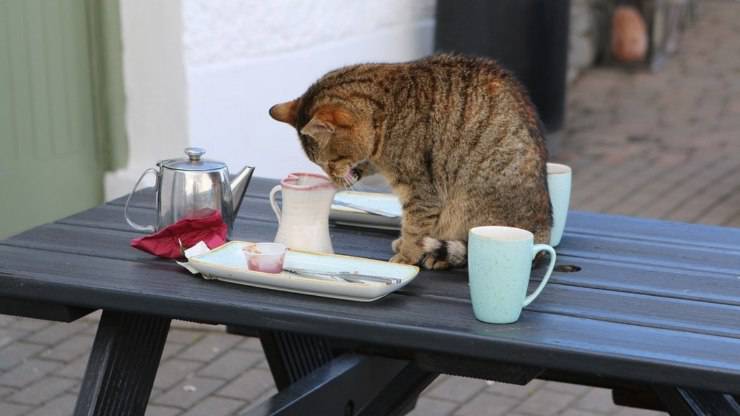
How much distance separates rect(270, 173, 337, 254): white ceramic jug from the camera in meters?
2.45

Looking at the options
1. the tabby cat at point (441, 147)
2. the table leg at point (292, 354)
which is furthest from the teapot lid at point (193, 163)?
the table leg at point (292, 354)

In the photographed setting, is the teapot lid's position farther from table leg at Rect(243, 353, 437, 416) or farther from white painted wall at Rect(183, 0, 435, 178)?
white painted wall at Rect(183, 0, 435, 178)

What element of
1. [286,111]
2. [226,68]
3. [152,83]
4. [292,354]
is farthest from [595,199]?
[286,111]

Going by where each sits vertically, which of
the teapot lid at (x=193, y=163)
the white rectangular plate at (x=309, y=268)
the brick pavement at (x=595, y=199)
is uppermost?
the teapot lid at (x=193, y=163)

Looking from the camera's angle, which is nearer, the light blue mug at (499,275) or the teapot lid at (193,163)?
the light blue mug at (499,275)

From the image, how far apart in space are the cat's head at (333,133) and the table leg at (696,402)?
31.6 inches

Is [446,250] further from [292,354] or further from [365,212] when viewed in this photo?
[292,354]

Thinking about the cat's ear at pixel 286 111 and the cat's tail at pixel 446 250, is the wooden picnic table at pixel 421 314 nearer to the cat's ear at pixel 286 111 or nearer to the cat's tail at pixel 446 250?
the cat's tail at pixel 446 250

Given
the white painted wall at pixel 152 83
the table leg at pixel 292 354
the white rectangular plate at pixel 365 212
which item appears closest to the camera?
the white rectangular plate at pixel 365 212

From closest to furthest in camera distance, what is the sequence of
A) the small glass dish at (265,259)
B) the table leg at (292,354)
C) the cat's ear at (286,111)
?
the small glass dish at (265,259), the cat's ear at (286,111), the table leg at (292,354)

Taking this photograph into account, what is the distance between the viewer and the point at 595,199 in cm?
590

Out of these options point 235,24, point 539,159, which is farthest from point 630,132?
point 539,159

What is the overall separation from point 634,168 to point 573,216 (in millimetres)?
3761

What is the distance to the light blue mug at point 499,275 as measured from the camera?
2033 millimetres
